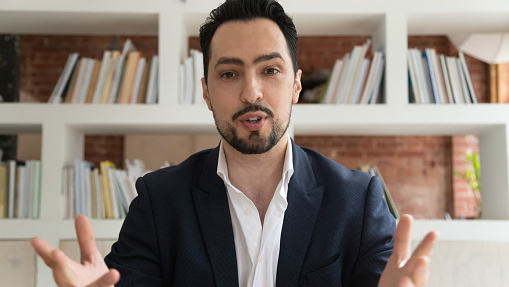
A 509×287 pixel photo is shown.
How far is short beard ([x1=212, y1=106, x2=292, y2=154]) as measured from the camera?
1.37 metres

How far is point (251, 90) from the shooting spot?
52.9 inches

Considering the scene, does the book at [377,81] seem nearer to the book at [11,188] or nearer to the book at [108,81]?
the book at [108,81]

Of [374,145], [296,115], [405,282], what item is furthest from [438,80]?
[374,145]

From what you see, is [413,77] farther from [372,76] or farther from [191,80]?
[191,80]

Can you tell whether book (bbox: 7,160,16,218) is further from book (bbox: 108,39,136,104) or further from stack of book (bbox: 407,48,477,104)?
stack of book (bbox: 407,48,477,104)

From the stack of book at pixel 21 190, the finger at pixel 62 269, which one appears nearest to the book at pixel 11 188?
the stack of book at pixel 21 190

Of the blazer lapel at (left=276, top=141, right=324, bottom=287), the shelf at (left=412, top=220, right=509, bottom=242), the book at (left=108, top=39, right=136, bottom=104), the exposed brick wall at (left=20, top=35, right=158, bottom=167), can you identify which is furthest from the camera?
the exposed brick wall at (left=20, top=35, right=158, bottom=167)

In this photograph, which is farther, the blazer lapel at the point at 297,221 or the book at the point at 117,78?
the book at the point at 117,78

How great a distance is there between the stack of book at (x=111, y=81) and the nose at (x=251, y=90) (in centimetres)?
123

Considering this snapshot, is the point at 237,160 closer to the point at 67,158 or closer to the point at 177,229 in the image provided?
the point at 177,229

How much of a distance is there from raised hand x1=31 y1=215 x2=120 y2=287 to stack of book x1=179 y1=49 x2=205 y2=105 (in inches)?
58.1

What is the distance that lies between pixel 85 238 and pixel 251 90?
0.55 meters

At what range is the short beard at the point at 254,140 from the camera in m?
1.37

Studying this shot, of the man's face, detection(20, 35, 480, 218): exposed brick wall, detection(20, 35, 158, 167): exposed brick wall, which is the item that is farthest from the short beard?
detection(20, 35, 158, 167): exposed brick wall
